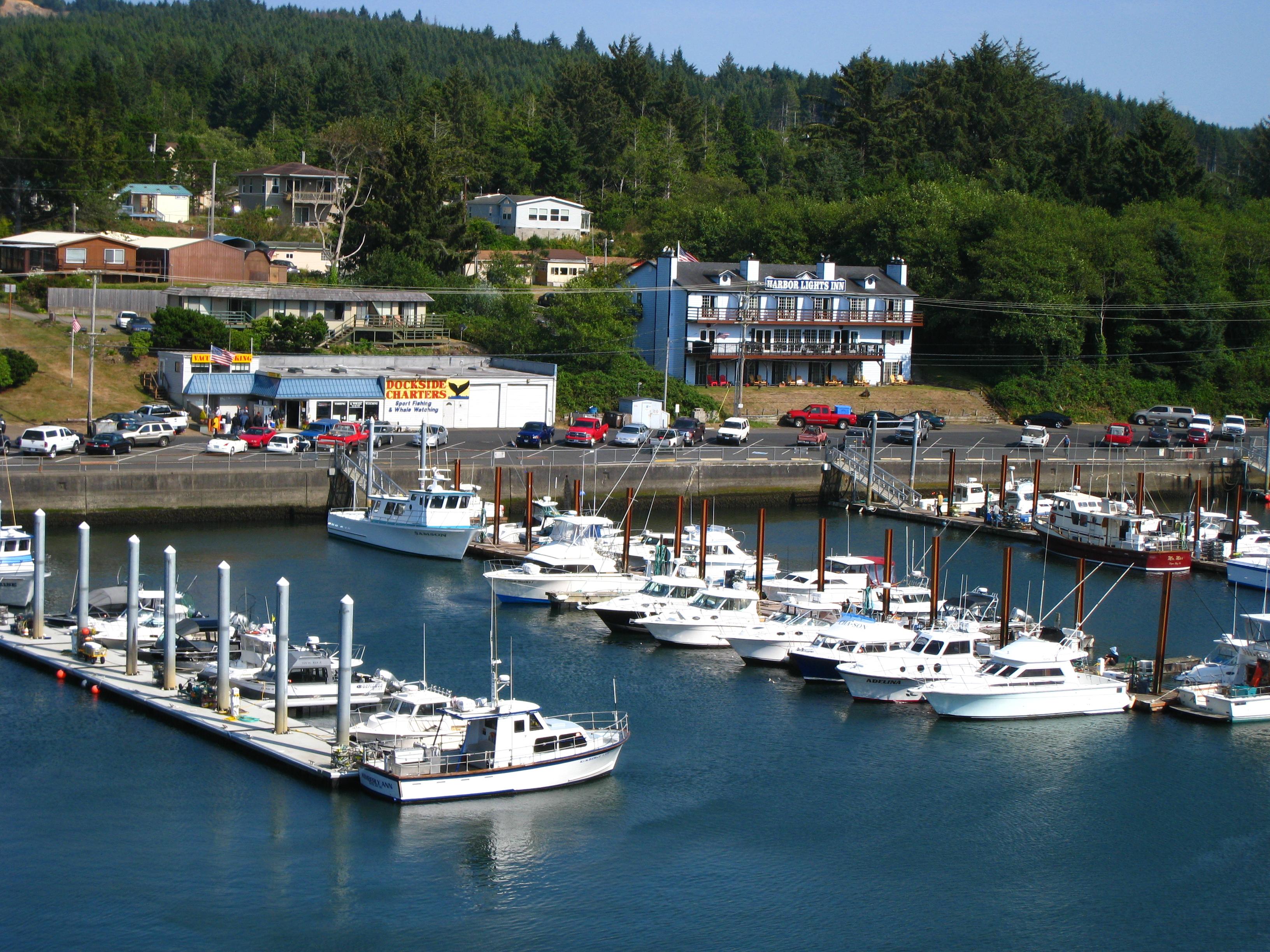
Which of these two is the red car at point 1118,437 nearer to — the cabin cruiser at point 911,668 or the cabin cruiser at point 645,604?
the cabin cruiser at point 645,604

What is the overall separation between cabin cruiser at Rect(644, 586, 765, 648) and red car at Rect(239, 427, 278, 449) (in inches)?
1021

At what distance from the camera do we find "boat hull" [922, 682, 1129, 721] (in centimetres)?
3459

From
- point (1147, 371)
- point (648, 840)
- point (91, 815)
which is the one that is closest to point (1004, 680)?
point (648, 840)

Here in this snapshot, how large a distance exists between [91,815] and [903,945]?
Answer: 15.3 metres

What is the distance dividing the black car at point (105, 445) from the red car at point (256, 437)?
16.1 ft

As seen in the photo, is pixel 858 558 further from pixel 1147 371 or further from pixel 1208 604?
pixel 1147 371

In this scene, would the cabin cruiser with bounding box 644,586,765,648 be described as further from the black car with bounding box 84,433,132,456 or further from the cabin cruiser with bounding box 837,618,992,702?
the black car with bounding box 84,433,132,456

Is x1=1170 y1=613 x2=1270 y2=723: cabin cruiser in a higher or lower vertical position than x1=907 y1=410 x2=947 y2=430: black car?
lower

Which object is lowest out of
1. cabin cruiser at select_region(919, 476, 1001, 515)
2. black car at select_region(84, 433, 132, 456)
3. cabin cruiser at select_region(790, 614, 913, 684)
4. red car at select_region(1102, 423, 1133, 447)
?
cabin cruiser at select_region(790, 614, 913, 684)

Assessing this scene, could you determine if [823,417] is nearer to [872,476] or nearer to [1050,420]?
[872,476]

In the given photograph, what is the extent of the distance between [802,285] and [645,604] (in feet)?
142

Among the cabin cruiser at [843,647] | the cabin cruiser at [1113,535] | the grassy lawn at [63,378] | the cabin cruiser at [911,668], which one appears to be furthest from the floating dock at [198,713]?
the cabin cruiser at [1113,535]

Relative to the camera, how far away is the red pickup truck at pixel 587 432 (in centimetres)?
6556

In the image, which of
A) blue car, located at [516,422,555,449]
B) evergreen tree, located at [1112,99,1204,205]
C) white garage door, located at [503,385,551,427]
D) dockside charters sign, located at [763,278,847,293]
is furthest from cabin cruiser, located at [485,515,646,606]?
evergreen tree, located at [1112,99,1204,205]
